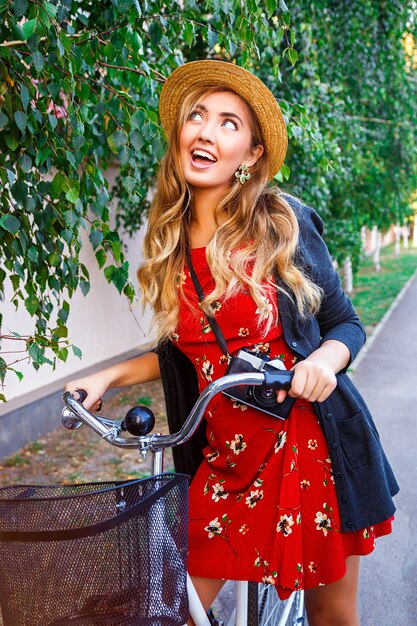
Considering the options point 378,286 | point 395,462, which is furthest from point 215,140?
point 378,286

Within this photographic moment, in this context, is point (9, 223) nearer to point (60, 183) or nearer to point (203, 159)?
point (60, 183)

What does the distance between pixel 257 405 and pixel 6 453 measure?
4.35 metres

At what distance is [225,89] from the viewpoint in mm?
2098

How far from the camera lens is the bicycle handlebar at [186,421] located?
1.53m

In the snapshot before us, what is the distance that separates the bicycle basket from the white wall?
13.7 feet

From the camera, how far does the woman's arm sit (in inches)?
74.8

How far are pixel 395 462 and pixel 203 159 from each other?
415 centimetres

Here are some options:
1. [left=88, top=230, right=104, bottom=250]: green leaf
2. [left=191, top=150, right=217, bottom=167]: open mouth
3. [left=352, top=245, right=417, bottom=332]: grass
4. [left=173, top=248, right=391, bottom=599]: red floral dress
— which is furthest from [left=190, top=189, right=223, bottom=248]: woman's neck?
[left=352, top=245, right=417, bottom=332]: grass

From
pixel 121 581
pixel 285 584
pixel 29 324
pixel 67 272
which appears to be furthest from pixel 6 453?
pixel 121 581

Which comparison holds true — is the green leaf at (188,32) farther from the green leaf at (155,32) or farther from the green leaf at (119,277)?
the green leaf at (119,277)

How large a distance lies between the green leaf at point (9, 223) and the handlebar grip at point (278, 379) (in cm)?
100

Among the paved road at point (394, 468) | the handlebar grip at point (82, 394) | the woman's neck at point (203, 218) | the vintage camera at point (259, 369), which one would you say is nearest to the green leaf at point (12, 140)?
the woman's neck at point (203, 218)

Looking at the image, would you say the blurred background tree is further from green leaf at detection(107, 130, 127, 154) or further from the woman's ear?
the woman's ear

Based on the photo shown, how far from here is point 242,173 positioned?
2.07m
